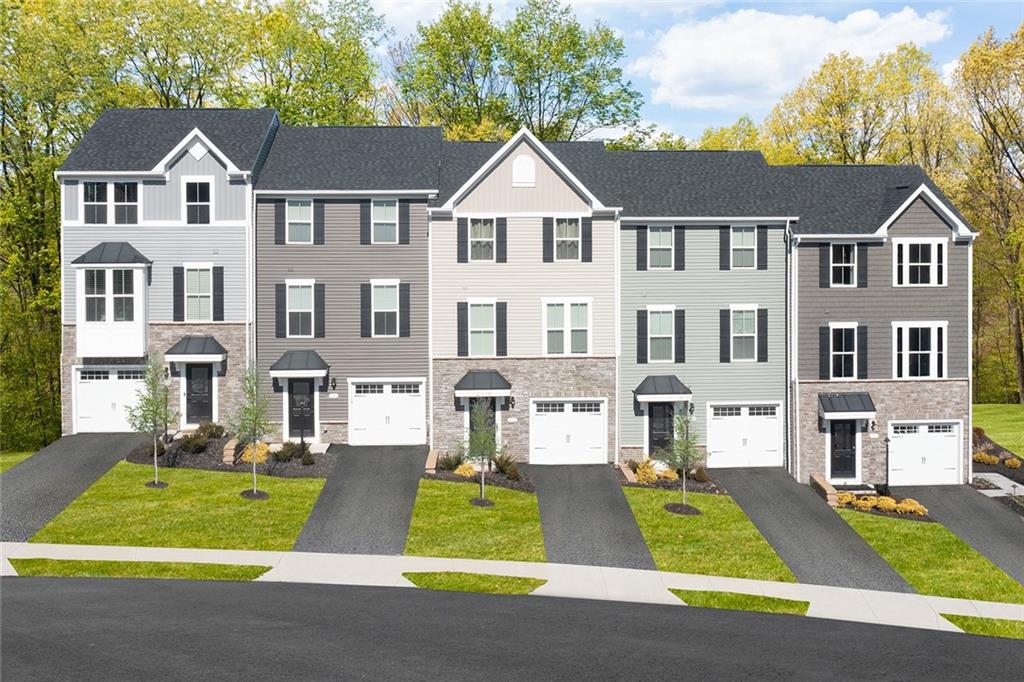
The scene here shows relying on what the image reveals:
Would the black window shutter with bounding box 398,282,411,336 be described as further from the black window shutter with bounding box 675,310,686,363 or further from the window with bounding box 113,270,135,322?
the black window shutter with bounding box 675,310,686,363

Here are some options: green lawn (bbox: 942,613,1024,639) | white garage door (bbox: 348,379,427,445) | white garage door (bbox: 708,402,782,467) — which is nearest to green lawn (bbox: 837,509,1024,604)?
green lawn (bbox: 942,613,1024,639)

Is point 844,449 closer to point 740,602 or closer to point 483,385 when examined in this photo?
point 483,385

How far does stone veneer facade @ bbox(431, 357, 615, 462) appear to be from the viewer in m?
33.4

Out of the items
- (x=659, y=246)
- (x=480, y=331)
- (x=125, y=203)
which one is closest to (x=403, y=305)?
(x=480, y=331)

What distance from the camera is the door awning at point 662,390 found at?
3306 cm

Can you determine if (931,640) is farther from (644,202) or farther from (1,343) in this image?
(1,343)

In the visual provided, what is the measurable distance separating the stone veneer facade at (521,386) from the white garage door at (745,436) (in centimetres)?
413

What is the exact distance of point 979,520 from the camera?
2941cm

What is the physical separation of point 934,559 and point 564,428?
13.4 metres

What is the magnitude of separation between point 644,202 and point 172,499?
1996 centimetres

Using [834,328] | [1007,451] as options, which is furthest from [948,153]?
[834,328]

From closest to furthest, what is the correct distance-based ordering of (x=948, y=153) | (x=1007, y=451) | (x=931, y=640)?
(x=931, y=640)
(x=1007, y=451)
(x=948, y=153)

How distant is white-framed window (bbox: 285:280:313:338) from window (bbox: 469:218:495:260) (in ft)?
21.3

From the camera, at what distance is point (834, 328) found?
3341 centimetres
